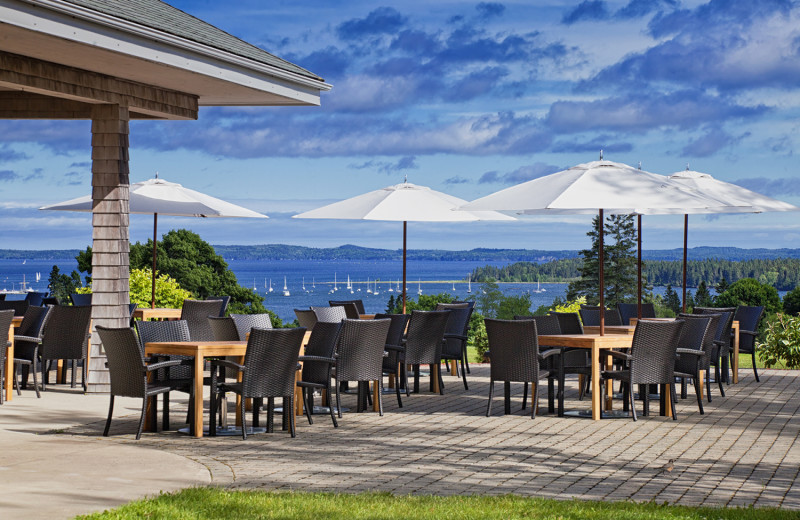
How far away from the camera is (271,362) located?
847 centimetres

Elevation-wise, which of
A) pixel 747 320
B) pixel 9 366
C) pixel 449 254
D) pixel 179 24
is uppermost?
pixel 179 24

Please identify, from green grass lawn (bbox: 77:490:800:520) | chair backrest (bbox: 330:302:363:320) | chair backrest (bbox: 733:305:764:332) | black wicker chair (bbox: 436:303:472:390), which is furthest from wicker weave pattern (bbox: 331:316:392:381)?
chair backrest (bbox: 733:305:764:332)

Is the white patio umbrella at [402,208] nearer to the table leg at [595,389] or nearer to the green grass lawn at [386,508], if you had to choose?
the table leg at [595,389]

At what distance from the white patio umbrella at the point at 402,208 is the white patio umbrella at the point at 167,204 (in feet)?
6.15

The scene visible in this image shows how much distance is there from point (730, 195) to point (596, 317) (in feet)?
7.16

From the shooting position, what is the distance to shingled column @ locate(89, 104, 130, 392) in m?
11.5

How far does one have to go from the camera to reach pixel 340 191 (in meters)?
90.4

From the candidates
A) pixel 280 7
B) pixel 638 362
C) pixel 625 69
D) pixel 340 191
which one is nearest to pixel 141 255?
pixel 280 7

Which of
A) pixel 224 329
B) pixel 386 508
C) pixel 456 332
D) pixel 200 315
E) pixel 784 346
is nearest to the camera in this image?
pixel 386 508

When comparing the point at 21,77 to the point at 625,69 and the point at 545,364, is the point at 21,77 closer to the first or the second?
the point at 545,364

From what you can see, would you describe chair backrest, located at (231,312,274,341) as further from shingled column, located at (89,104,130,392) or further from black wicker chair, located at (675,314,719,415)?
black wicker chair, located at (675,314,719,415)

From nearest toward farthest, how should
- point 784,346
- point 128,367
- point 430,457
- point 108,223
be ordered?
1. point 430,457
2. point 128,367
3. point 108,223
4. point 784,346

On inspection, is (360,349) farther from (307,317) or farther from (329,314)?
(307,317)

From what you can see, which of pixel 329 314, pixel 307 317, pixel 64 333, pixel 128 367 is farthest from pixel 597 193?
pixel 64 333
